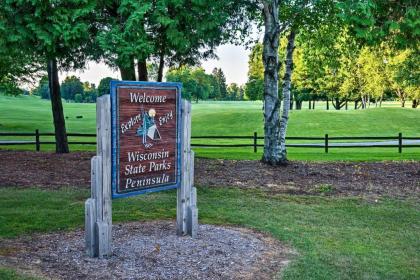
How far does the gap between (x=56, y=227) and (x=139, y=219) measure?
1.62m

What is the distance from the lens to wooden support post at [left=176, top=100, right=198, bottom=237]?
850 cm

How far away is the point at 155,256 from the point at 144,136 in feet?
5.89

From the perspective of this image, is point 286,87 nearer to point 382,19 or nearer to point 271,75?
point 271,75

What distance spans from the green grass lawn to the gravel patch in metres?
0.43

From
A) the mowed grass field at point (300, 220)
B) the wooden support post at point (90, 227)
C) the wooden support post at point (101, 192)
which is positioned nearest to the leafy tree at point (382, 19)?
the mowed grass field at point (300, 220)

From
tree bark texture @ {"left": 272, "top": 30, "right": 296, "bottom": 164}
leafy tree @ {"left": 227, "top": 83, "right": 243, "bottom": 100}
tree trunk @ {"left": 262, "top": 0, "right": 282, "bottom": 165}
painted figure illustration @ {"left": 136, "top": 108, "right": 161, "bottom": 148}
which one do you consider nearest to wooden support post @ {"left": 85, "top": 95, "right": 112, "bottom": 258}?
painted figure illustration @ {"left": 136, "top": 108, "right": 161, "bottom": 148}

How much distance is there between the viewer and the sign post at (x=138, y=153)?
23.6 ft

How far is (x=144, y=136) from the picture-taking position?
7.72 metres

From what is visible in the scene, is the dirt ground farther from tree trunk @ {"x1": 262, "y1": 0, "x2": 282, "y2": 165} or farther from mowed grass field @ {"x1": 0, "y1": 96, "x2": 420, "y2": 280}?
tree trunk @ {"x1": 262, "y1": 0, "x2": 282, "y2": 165}

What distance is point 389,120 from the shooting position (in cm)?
5147

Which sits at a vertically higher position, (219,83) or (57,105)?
(219,83)

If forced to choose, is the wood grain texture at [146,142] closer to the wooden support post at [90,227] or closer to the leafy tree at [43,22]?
the wooden support post at [90,227]

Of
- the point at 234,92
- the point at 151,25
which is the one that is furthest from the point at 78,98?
the point at 151,25

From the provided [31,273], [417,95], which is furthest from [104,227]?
[417,95]
